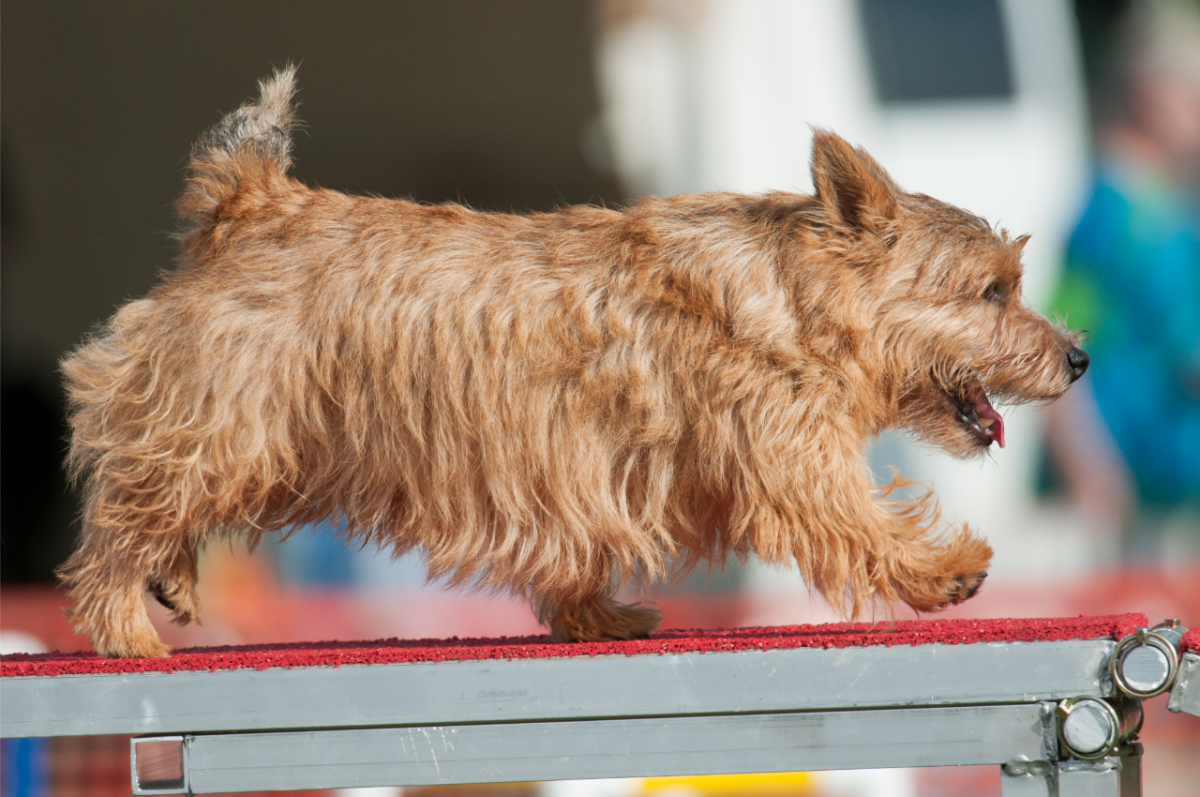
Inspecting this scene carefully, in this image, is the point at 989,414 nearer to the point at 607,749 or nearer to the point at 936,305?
the point at 936,305

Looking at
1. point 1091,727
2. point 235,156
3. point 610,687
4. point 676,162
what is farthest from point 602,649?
point 676,162

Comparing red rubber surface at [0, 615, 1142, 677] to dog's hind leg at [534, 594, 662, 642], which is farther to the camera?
dog's hind leg at [534, 594, 662, 642]

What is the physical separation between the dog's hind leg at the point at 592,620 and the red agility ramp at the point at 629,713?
74 centimetres

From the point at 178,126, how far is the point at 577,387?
5072 millimetres

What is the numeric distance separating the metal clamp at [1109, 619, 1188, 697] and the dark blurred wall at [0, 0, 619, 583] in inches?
197

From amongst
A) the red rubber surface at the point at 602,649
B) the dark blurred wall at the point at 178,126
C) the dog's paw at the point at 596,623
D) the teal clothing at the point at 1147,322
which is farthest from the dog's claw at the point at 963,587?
the dark blurred wall at the point at 178,126

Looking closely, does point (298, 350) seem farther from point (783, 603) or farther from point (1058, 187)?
point (1058, 187)

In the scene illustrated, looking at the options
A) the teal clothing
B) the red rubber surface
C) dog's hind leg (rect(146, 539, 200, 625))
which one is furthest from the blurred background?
the red rubber surface

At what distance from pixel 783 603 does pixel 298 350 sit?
13.9 ft

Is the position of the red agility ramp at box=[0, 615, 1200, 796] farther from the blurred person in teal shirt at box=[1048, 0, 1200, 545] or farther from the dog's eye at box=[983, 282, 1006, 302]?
the blurred person in teal shirt at box=[1048, 0, 1200, 545]

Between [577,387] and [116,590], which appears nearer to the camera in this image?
[577,387]

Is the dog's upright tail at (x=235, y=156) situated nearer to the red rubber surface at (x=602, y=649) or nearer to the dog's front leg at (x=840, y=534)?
the red rubber surface at (x=602, y=649)

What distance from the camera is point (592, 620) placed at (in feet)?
10.9

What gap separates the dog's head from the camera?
2.94 m
